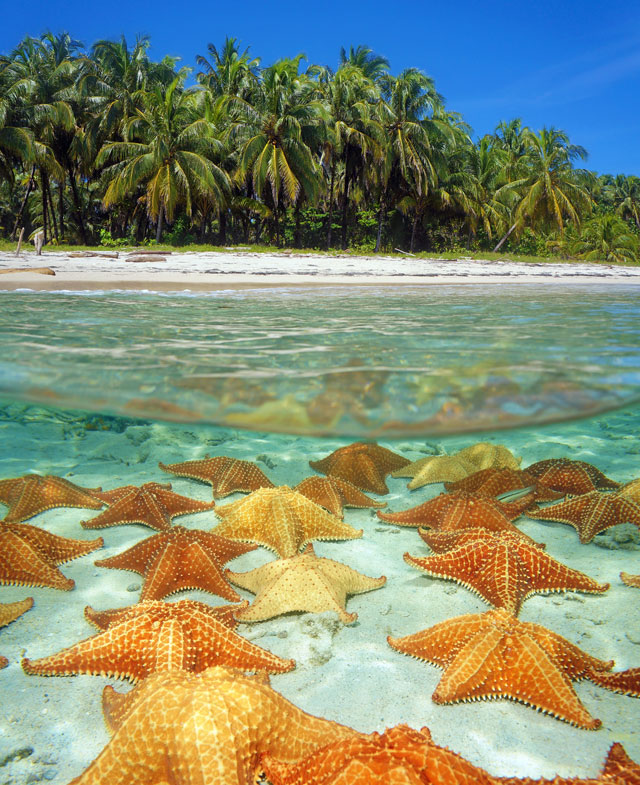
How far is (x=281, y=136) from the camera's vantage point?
32.8 m

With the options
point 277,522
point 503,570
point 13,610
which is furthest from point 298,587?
point 13,610

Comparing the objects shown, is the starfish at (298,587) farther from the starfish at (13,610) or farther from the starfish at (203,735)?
the starfish at (13,610)

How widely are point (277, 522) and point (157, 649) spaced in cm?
168

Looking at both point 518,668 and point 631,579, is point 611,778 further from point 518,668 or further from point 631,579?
point 631,579

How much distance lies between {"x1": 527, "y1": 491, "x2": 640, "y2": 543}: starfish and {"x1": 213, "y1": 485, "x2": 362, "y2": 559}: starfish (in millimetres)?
1999

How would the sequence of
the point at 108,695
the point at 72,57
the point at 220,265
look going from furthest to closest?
the point at 72,57 < the point at 220,265 < the point at 108,695

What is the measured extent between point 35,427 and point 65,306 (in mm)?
1748

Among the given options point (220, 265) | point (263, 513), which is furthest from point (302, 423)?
point (220, 265)

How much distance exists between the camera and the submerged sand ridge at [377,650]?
246 cm

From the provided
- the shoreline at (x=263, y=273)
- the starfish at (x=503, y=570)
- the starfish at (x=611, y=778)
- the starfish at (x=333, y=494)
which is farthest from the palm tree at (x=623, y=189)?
the starfish at (x=611, y=778)

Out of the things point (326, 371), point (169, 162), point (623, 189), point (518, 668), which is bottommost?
point (518, 668)

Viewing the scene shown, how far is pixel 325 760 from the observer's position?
1.81 m

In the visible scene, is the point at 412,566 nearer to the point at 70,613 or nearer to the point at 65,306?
the point at 70,613

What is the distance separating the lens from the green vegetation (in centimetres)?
3203
